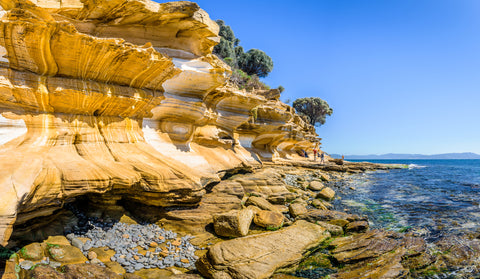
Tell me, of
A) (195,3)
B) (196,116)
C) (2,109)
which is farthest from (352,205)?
(2,109)

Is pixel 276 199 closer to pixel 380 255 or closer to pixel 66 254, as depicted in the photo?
Answer: pixel 380 255

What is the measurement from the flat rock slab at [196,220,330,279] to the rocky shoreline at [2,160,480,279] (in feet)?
0.06

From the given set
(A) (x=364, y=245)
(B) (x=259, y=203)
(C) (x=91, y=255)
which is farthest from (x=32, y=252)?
(A) (x=364, y=245)

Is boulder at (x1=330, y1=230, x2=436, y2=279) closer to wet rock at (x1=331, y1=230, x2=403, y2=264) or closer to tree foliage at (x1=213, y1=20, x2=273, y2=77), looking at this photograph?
wet rock at (x1=331, y1=230, x2=403, y2=264)

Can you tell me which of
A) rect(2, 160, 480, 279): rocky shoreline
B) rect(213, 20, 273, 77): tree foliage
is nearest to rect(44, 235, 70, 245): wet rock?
rect(2, 160, 480, 279): rocky shoreline

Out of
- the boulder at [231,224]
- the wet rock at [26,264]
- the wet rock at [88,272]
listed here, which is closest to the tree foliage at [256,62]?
the boulder at [231,224]

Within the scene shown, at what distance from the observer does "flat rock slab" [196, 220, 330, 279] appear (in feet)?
15.5

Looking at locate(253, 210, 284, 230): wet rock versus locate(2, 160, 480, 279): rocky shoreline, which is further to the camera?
locate(253, 210, 284, 230): wet rock

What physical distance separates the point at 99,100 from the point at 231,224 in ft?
16.9

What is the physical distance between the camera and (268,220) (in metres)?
7.31

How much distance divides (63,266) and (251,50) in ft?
121

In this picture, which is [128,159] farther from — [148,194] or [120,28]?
[120,28]

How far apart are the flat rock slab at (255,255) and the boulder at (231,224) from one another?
785 millimetres

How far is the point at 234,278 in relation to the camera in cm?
459
